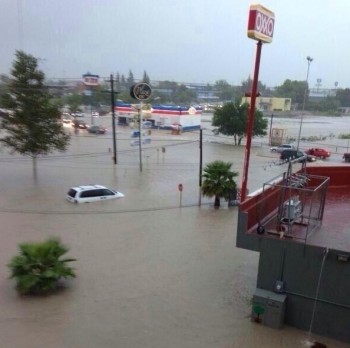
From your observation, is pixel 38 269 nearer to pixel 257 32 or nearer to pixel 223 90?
pixel 257 32

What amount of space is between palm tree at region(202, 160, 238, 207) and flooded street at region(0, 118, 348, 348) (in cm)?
80

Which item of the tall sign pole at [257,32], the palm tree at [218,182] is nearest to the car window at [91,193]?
the palm tree at [218,182]

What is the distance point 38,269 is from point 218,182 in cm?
1167

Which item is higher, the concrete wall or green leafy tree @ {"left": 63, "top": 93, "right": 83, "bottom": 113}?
the concrete wall

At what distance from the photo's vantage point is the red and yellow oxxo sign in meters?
10.6

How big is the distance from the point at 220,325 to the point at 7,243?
9050 mm

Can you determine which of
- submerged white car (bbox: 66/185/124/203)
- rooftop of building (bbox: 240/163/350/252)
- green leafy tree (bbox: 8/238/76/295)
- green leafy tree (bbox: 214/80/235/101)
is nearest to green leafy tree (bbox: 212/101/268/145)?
submerged white car (bbox: 66/185/124/203)

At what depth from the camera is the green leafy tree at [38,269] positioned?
37.2 ft

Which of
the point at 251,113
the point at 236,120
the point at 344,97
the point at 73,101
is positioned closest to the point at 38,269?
the point at 251,113

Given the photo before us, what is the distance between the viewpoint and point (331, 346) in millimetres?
9438

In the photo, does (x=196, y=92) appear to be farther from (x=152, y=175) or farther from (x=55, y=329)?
(x=55, y=329)

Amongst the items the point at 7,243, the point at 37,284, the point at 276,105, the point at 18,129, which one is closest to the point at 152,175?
the point at 18,129

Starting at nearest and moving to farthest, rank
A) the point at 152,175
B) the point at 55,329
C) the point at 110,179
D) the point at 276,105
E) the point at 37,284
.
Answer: the point at 55,329, the point at 37,284, the point at 110,179, the point at 152,175, the point at 276,105

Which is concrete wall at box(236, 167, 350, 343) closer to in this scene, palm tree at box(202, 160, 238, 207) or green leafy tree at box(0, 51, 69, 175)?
palm tree at box(202, 160, 238, 207)
